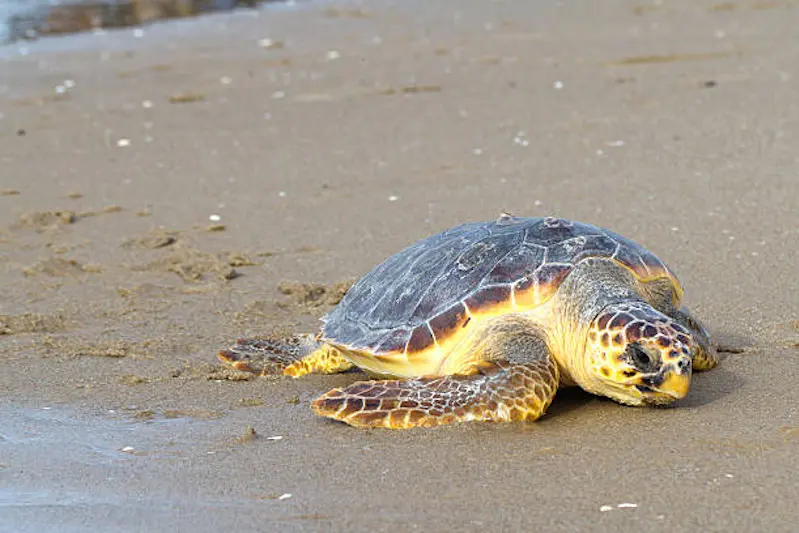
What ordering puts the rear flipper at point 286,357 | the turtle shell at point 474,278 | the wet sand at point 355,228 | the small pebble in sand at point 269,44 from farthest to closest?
the small pebble in sand at point 269,44, the rear flipper at point 286,357, the turtle shell at point 474,278, the wet sand at point 355,228

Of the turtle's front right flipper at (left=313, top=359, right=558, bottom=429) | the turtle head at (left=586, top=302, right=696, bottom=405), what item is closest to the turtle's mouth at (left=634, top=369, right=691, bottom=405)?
the turtle head at (left=586, top=302, right=696, bottom=405)

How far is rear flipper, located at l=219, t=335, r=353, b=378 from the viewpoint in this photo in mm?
4199

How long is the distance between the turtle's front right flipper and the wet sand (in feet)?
0.19

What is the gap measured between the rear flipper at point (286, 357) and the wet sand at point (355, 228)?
0.09m

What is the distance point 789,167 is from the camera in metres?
6.25

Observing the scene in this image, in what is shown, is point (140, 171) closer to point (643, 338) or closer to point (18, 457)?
point (18, 457)

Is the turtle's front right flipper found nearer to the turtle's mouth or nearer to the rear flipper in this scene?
the turtle's mouth

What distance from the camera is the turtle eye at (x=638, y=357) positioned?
3350mm

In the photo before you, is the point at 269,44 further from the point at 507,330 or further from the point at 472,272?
the point at 507,330

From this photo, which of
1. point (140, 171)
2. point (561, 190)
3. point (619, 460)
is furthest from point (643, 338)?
point (140, 171)

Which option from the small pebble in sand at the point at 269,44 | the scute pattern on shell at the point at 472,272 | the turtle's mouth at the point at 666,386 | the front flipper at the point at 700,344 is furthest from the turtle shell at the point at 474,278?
the small pebble in sand at the point at 269,44

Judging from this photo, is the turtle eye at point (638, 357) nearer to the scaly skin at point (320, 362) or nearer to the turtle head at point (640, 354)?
the turtle head at point (640, 354)

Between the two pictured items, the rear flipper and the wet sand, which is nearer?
the wet sand

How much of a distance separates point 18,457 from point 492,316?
151 cm
